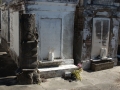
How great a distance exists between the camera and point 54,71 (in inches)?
302

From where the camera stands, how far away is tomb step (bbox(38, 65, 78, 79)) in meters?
7.48

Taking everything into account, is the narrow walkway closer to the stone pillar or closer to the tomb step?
the tomb step

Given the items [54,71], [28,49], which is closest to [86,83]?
[54,71]

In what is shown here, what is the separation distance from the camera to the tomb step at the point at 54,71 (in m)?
7.48

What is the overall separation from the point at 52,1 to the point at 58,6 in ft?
1.12

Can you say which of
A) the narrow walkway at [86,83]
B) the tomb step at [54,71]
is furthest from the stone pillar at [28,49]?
the tomb step at [54,71]

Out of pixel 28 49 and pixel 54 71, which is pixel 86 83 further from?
pixel 28 49

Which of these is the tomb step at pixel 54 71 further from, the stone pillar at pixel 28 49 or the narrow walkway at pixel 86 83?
the stone pillar at pixel 28 49

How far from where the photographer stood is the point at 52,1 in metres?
7.66

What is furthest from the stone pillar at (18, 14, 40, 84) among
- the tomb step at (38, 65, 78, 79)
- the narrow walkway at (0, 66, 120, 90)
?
the tomb step at (38, 65, 78, 79)

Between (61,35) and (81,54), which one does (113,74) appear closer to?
(81,54)

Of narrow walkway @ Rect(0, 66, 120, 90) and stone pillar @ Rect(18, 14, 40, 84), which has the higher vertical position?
stone pillar @ Rect(18, 14, 40, 84)

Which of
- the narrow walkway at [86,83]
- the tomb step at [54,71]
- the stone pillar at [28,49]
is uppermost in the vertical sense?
the stone pillar at [28,49]

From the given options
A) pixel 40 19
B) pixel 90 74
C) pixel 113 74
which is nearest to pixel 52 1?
pixel 40 19
